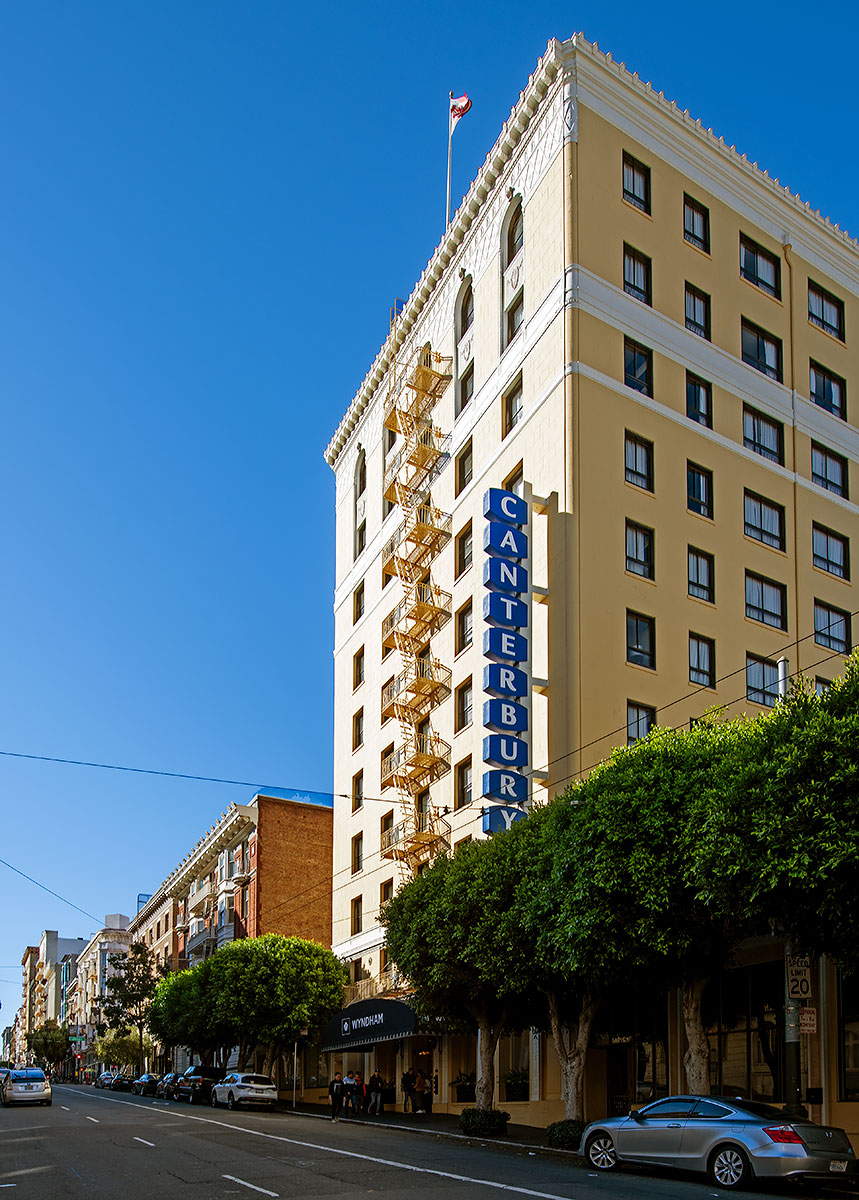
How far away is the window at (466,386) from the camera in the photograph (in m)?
47.0

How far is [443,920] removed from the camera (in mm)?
30219

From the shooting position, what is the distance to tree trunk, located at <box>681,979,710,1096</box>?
24.0 metres

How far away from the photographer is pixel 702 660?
39.7m

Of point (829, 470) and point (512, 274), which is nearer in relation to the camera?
point (512, 274)

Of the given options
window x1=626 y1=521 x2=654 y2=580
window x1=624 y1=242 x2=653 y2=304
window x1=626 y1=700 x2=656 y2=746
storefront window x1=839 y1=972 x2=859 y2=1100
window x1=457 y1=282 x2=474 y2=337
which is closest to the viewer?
storefront window x1=839 y1=972 x2=859 y2=1100

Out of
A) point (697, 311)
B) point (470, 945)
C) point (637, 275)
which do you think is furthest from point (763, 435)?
point (470, 945)

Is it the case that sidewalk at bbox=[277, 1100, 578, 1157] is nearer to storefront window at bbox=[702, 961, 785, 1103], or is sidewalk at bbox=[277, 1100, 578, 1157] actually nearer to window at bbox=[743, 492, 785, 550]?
storefront window at bbox=[702, 961, 785, 1103]

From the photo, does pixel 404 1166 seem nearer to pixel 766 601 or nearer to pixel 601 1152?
pixel 601 1152

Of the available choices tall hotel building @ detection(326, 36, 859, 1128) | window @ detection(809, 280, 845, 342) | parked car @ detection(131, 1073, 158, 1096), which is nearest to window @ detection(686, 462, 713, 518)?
tall hotel building @ detection(326, 36, 859, 1128)

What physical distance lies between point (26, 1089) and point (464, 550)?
2694 cm

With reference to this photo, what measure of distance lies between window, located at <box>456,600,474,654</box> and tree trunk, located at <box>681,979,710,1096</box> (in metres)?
19.4

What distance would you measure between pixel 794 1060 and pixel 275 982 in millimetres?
33276

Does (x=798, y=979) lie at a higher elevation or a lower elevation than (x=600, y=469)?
lower

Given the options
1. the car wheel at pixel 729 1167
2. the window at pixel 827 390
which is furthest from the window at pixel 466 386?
the car wheel at pixel 729 1167
